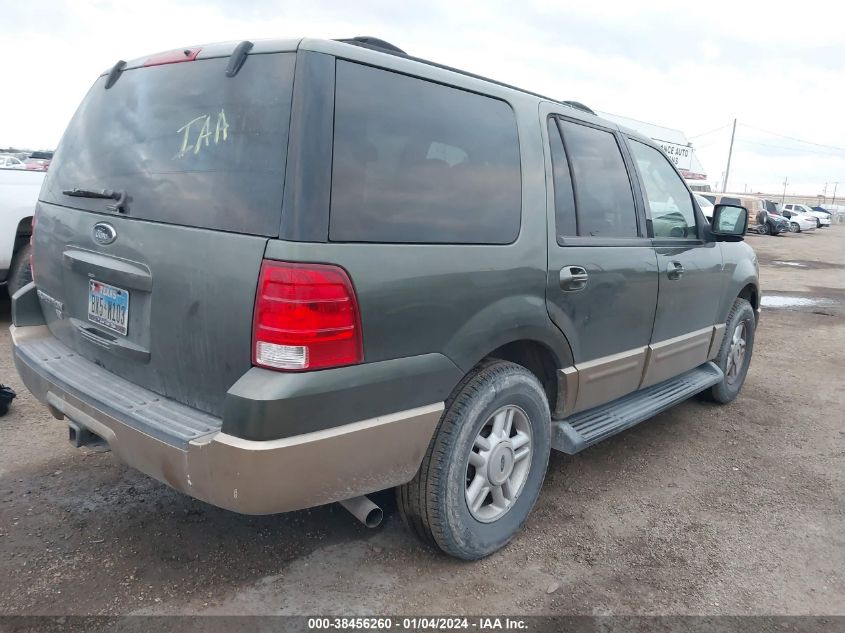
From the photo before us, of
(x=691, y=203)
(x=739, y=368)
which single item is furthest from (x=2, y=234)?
(x=739, y=368)

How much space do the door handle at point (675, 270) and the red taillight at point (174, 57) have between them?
2640mm

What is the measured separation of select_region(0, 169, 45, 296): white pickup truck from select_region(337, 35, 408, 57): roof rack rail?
15.0 feet

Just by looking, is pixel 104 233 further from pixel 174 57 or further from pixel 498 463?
pixel 498 463

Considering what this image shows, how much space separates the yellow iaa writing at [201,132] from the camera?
7.14ft

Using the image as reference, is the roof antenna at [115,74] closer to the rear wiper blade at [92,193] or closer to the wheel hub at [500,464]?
the rear wiper blade at [92,193]

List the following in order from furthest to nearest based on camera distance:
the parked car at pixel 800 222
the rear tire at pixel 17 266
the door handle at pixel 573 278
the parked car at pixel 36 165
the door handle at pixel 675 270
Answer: the parked car at pixel 800 222 < the parked car at pixel 36 165 < the rear tire at pixel 17 266 < the door handle at pixel 675 270 < the door handle at pixel 573 278

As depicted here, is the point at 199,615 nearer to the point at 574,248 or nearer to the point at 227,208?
the point at 227,208

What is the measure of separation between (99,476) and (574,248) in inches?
102

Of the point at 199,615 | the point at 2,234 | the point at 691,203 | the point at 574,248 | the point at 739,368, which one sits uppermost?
the point at 691,203

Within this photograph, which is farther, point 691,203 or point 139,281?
point 691,203

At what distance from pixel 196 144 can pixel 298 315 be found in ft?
2.50

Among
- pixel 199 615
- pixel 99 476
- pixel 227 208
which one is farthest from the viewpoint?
pixel 99 476

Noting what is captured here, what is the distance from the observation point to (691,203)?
4172 millimetres

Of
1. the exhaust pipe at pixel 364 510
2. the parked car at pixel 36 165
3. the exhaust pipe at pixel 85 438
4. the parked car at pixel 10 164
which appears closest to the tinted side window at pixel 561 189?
the exhaust pipe at pixel 364 510
